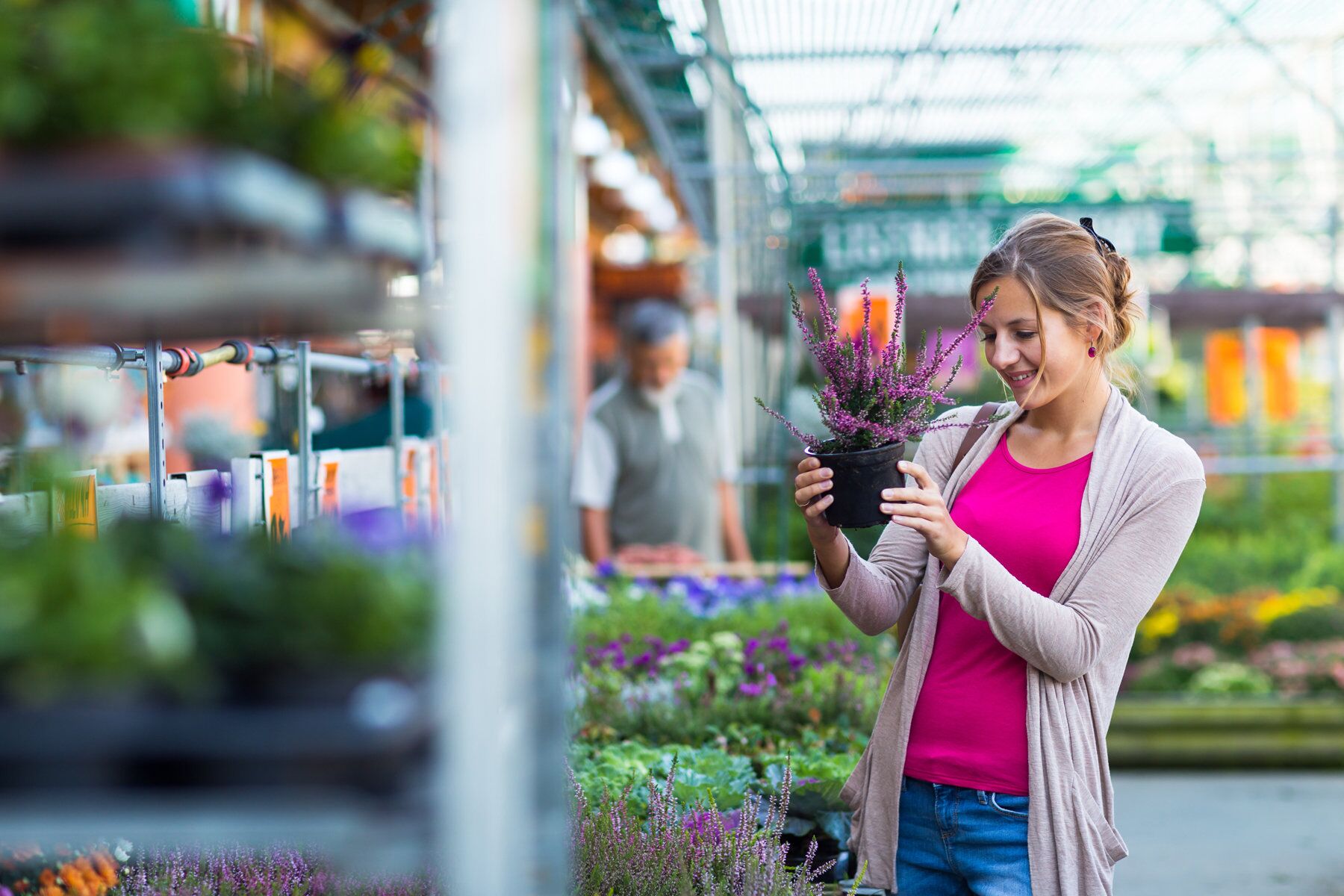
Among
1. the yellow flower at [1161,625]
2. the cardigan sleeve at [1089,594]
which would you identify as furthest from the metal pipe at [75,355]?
the yellow flower at [1161,625]

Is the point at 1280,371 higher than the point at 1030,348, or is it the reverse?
the point at 1280,371

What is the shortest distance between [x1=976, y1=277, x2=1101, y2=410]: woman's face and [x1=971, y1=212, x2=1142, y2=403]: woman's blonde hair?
1 cm

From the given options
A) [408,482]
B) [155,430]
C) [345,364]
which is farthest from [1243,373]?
[155,430]

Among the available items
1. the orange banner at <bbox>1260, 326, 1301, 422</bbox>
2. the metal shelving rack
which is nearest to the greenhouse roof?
the orange banner at <bbox>1260, 326, 1301, 422</bbox>

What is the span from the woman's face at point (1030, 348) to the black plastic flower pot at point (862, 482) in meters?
0.23

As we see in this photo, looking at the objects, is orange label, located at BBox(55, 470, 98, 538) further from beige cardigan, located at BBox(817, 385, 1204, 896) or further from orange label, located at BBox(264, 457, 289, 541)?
beige cardigan, located at BBox(817, 385, 1204, 896)

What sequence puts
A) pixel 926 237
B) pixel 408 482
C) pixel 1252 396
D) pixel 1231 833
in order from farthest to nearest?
pixel 1252 396 → pixel 1231 833 → pixel 926 237 → pixel 408 482

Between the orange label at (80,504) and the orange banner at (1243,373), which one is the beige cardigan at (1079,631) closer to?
the orange label at (80,504)

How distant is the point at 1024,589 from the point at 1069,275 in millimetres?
469

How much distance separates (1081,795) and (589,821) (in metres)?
0.76

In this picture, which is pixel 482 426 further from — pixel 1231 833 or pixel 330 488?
pixel 1231 833

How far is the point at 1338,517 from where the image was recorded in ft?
24.7

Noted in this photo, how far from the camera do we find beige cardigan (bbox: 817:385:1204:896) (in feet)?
5.29

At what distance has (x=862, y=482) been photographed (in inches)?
65.2
